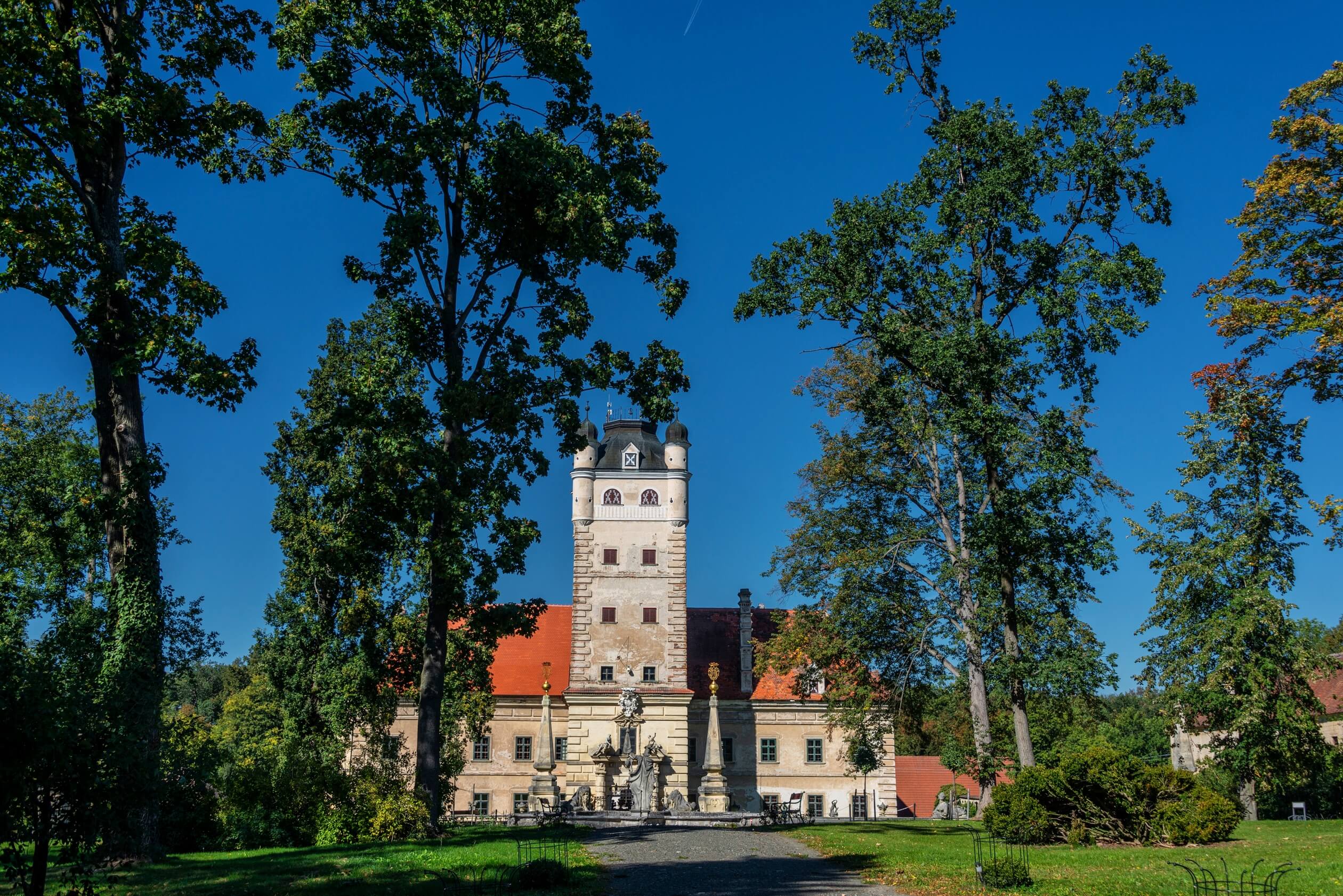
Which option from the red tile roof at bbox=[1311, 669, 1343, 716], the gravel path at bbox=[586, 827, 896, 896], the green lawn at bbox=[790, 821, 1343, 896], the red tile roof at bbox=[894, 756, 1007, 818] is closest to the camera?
the green lawn at bbox=[790, 821, 1343, 896]

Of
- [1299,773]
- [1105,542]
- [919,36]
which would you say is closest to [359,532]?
[1105,542]

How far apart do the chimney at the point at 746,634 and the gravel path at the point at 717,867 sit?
82.0ft

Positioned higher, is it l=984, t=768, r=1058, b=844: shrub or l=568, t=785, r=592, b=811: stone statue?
l=984, t=768, r=1058, b=844: shrub

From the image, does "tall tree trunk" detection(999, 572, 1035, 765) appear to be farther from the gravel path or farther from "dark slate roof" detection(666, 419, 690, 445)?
"dark slate roof" detection(666, 419, 690, 445)

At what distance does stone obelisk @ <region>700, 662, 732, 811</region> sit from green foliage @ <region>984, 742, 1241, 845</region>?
22.9 meters

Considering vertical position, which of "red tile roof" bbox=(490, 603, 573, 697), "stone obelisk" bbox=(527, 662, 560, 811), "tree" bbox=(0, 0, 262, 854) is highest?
"tree" bbox=(0, 0, 262, 854)

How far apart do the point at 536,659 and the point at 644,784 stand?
36.1 ft

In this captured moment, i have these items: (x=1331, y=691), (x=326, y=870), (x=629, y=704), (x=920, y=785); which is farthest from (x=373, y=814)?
(x=920, y=785)

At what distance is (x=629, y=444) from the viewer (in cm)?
4662

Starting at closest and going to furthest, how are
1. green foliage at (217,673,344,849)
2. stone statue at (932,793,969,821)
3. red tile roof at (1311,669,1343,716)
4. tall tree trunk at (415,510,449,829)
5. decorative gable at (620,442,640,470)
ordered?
green foliage at (217,673,344,849) < tall tree trunk at (415,510,449,829) < red tile roof at (1311,669,1343,716) < decorative gable at (620,442,640,470) < stone statue at (932,793,969,821)

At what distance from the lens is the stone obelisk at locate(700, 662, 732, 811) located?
4075cm

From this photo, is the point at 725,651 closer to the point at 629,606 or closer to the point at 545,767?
the point at 629,606

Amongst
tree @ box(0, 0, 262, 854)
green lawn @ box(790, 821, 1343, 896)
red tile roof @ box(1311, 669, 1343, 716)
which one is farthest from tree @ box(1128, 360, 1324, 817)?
tree @ box(0, 0, 262, 854)

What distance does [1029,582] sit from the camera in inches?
918
